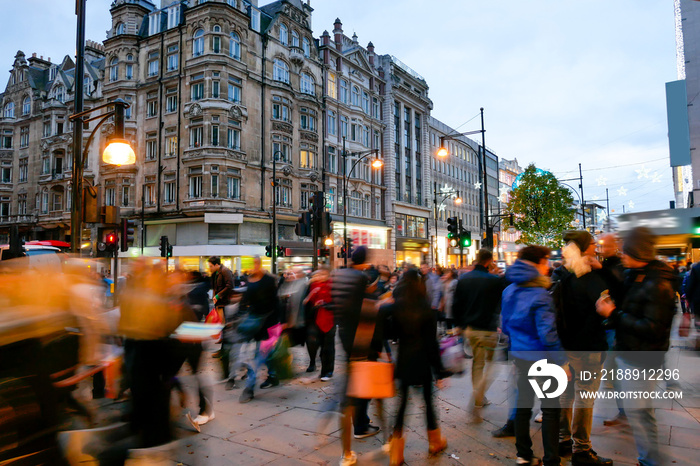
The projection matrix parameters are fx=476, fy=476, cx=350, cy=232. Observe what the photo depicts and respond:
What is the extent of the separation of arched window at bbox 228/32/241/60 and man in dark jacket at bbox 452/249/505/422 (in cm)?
A: 3228

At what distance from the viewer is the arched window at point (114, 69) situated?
3700 cm

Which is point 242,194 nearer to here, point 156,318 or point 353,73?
point 353,73

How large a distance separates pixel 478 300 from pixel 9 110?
56057 millimetres

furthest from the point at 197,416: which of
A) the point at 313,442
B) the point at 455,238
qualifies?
the point at 455,238

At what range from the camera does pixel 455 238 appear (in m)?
17.8

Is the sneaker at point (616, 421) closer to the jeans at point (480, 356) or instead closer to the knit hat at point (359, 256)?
the jeans at point (480, 356)

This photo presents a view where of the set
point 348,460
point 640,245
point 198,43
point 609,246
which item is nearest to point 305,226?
point 609,246

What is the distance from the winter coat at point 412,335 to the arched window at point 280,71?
35.2 m

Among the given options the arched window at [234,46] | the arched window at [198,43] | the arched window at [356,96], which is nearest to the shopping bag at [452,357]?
the arched window at [234,46]

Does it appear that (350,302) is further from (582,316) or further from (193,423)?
A: (193,423)

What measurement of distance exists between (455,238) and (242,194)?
65.9 ft

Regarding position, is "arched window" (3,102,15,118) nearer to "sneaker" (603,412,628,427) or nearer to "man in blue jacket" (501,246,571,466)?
"man in blue jacket" (501,246,571,466)

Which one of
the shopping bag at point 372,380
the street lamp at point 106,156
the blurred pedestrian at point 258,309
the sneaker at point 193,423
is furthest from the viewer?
the street lamp at point 106,156

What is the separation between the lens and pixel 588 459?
441cm
